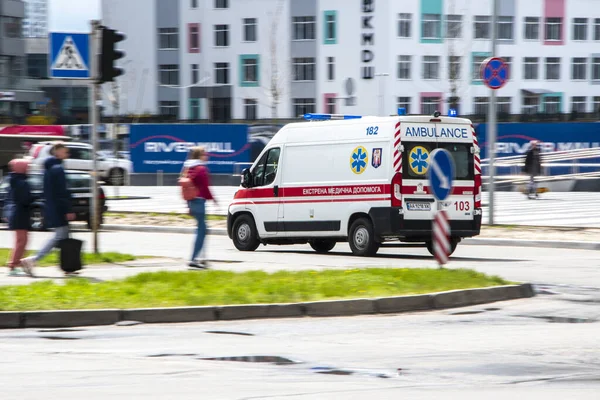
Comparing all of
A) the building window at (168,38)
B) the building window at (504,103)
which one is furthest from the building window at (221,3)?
the building window at (504,103)

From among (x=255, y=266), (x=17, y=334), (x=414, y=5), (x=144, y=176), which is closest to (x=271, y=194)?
(x=255, y=266)

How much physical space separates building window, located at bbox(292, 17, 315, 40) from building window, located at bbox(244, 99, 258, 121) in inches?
222

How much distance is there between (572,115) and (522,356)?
140ft

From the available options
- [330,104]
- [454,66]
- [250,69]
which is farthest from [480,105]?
[250,69]

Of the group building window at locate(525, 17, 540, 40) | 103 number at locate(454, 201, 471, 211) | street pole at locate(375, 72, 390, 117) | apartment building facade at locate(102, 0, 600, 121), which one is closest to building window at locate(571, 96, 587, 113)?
apartment building facade at locate(102, 0, 600, 121)

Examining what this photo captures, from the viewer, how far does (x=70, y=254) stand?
14680 mm

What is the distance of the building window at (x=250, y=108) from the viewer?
80188 millimetres

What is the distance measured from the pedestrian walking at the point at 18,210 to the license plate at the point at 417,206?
6182 millimetres

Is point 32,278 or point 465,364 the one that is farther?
point 32,278

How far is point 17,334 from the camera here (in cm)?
1003

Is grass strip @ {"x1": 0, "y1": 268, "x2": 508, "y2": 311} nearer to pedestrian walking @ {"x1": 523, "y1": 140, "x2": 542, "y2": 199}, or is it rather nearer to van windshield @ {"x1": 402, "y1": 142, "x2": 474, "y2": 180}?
van windshield @ {"x1": 402, "y1": 142, "x2": 474, "y2": 180}

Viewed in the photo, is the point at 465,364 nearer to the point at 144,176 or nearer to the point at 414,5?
the point at 144,176

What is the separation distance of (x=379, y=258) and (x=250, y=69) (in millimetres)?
62134

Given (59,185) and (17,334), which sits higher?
(59,185)
